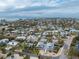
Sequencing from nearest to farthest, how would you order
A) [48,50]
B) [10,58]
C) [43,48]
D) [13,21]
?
[10,58], [48,50], [43,48], [13,21]

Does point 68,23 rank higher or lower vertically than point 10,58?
lower

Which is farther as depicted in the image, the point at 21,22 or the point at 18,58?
the point at 21,22

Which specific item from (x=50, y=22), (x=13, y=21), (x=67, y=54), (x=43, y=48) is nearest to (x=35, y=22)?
(x=50, y=22)

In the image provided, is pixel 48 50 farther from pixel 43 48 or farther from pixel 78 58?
pixel 78 58

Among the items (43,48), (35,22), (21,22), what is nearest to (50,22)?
(35,22)

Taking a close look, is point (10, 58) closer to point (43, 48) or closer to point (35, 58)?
point (35, 58)

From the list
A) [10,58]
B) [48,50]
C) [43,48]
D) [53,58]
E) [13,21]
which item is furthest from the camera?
[13,21]

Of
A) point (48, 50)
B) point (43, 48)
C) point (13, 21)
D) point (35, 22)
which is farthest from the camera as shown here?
point (13, 21)

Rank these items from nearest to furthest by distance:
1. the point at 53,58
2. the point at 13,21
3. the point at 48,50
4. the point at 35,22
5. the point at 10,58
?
the point at 10,58 → the point at 53,58 → the point at 48,50 → the point at 35,22 → the point at 13,21

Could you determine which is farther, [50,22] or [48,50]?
[50,22]
